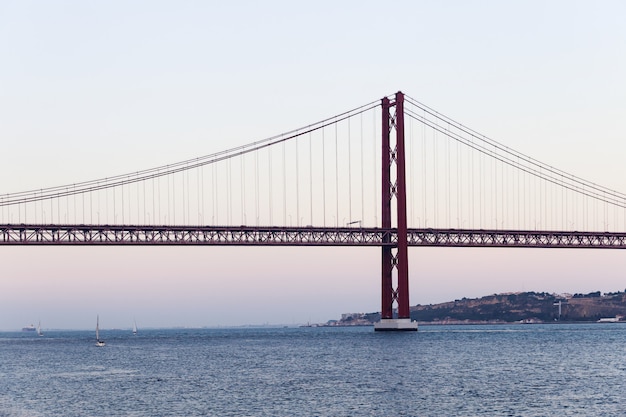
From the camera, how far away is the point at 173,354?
77062mm

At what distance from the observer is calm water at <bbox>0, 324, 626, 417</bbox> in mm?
39875

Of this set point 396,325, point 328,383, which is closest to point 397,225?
point 396,325

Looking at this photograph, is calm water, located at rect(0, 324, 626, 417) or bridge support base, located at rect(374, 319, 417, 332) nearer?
calm water, located at rect(0, 324, 626, 417)

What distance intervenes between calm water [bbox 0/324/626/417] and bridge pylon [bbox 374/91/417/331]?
13.2m

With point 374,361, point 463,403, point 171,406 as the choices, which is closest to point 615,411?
point 463,403

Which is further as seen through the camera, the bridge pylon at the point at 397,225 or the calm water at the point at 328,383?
the bridge pylon at the point at 397,225

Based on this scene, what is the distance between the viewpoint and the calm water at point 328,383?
39.9 metres

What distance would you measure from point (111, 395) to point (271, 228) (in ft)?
151

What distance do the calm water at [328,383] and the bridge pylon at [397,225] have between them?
13.2 metres

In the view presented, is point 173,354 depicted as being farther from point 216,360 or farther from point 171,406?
point 171,406

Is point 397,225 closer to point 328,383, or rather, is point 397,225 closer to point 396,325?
point 396,325

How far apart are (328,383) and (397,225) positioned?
1602 inches

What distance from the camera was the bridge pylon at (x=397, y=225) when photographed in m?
87.9

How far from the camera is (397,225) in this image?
88812mm
